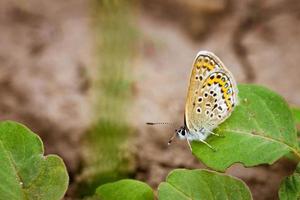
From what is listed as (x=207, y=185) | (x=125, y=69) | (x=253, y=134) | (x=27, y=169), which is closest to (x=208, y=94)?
(x=253, y=134)

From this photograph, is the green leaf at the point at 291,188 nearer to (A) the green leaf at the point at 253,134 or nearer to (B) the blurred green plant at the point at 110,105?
(A) the green leaf at the point at 253,134

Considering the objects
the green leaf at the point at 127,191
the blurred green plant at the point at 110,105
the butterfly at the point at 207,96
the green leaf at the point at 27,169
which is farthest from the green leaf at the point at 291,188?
the blurred green plant at the point at 110,105

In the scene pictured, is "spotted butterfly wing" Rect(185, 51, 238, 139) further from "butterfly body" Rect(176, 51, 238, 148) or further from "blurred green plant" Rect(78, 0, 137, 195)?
"blurred green plant" Rect(78, 0, 137, 195)

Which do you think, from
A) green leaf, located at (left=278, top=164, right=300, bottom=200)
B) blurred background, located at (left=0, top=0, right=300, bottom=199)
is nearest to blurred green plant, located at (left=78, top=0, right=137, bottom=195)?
blurred background, located at (left=0, top=0, right=300, bottom=199)

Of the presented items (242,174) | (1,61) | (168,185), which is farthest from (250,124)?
(1,61)

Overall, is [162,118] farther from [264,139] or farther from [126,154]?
[264,139]

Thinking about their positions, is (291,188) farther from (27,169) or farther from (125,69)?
(125,69)
